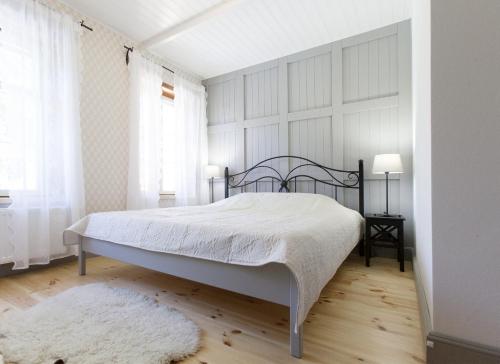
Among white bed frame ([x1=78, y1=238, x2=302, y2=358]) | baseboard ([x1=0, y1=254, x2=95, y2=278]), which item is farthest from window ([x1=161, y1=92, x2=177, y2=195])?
white bed frame ([x1=78, y1=238, x2=302, y2=358])

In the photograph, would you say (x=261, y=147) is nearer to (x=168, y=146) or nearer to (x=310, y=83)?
(x=310, y=83)

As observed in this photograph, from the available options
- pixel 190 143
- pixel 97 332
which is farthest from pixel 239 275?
pixel 190 143

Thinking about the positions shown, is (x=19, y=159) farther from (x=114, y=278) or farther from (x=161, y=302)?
(x=161, y=302)

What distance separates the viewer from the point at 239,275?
4.50 feet

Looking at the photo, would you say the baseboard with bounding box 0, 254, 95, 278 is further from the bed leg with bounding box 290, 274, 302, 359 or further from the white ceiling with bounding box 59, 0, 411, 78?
the white ceiling with bounding box 59, 0, 411, 78

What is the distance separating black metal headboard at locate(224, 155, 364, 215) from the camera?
3.09 metres

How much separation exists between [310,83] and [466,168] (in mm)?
2760

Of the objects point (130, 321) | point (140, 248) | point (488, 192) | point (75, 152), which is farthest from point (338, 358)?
point (75, 152)

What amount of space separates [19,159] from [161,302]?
184cm

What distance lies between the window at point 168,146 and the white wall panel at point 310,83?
5.86 ft

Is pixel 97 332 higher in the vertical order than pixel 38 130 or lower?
lower

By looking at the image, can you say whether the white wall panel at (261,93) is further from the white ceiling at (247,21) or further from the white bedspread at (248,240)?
the white bedspread at (248,240)

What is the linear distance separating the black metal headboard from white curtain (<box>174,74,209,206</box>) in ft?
1.64

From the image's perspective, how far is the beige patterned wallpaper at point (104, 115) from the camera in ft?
9.23
